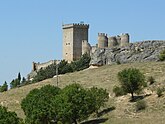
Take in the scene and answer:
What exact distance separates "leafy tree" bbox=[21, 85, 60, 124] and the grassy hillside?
513cm

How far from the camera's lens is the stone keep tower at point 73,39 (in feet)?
339

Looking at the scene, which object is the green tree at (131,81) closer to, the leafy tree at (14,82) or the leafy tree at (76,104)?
the leafy tree at (76,104)

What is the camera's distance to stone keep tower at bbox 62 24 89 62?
339ft

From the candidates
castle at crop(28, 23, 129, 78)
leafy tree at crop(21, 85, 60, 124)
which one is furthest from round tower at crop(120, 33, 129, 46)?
leafy tree at crop(21, 85, 60, 124)

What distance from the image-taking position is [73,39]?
104 meters

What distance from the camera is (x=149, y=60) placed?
86500 millimetres

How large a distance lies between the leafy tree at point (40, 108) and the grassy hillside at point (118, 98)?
5.13 metres

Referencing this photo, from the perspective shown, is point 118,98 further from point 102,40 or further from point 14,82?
point 14,82

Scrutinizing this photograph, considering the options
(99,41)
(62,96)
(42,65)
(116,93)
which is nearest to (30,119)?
(62,96)

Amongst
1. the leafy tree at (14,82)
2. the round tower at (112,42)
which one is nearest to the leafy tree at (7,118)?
the round tower at (112,42)

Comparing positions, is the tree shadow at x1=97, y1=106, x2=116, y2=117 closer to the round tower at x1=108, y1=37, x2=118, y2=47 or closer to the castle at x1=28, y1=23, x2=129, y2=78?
the castle at x1=28, y1=23, x2=129, y2=78

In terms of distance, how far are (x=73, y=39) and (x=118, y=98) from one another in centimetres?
4713

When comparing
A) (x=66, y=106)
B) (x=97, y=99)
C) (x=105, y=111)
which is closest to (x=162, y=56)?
(x=105, y=111)

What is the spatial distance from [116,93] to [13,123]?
57.2 ft
